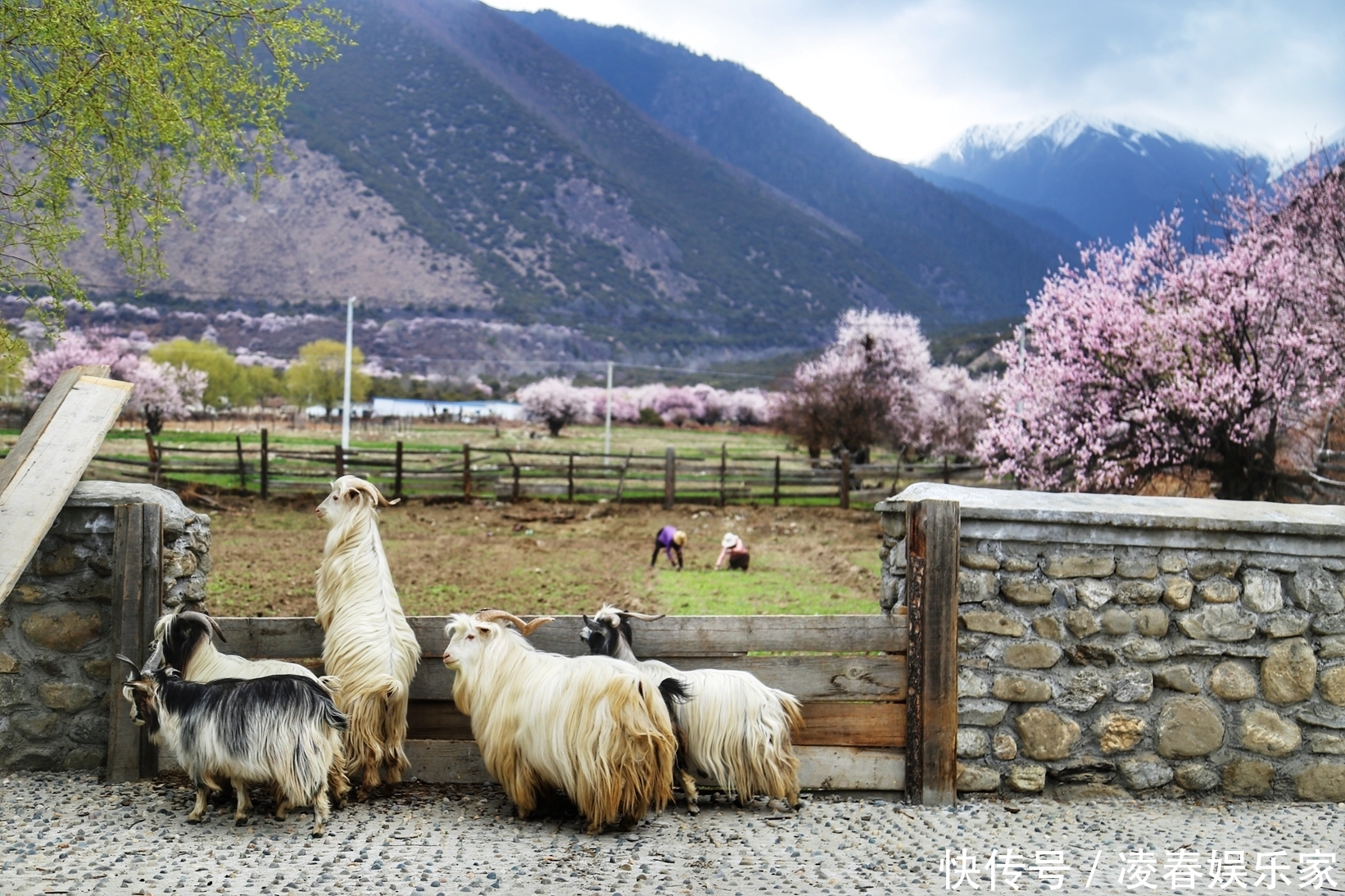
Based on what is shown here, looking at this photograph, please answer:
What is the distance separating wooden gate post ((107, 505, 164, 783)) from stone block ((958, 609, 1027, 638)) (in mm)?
4177

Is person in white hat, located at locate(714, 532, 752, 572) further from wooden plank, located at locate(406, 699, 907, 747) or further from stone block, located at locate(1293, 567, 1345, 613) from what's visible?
stone block, located at locate(1293, 567, 1345, 613)

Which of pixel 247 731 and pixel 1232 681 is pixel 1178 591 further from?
pixel 247 731

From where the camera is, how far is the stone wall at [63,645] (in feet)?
16.5

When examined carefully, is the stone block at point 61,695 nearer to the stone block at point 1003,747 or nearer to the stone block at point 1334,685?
the stone block at point 1003,747

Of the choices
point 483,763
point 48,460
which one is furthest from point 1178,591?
point 48,460

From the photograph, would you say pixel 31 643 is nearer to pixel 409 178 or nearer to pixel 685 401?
pixel 685 401

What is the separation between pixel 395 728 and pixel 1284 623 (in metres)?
4.73

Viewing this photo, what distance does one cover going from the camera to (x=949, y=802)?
5098 mm

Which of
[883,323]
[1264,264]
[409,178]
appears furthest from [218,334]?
[1264,264]

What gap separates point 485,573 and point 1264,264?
12837 mm

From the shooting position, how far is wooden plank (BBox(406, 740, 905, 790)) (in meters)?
5.13

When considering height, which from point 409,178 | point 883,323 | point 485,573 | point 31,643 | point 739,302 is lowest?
point 485,573

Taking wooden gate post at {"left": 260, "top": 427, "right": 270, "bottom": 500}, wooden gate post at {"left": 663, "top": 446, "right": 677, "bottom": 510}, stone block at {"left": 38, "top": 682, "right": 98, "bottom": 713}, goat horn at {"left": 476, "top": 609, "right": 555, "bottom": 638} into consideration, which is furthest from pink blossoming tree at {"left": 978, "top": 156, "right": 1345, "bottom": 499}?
wooden gate post at {"left": 260, "top": 427, "right": 270, "bottom": 500}

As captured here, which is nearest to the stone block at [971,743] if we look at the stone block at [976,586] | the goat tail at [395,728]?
the stone block at [976,586]
